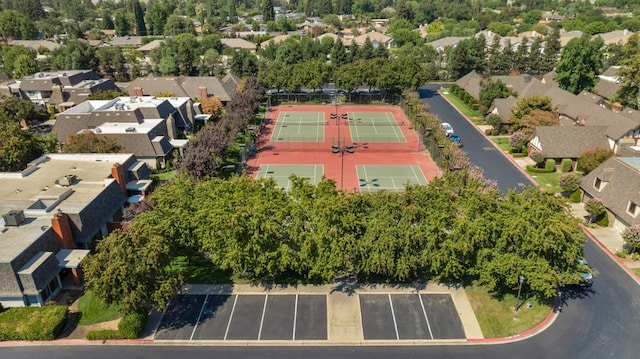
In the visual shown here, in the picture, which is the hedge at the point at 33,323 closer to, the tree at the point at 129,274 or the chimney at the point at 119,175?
the tree at the point at 129,274

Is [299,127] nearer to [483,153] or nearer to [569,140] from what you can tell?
[483,153]

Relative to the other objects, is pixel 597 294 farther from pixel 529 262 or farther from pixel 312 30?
pixel 312 30

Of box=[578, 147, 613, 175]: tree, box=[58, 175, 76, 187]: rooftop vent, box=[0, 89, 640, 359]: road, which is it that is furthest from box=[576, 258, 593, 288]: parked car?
box=[58, 175, 76, 187]: rooftop vent

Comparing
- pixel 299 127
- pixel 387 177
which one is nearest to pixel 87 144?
pixel 299 127

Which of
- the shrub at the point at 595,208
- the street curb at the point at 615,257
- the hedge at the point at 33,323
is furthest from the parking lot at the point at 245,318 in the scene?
the shrub at the point at 595,208

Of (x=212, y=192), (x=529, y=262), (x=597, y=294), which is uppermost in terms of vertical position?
(x=212, y=192)

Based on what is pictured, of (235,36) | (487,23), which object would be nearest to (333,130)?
(235,36)
